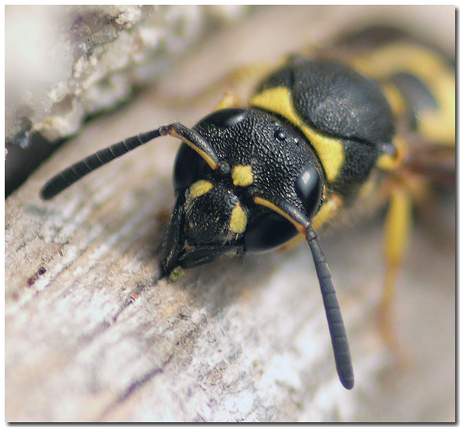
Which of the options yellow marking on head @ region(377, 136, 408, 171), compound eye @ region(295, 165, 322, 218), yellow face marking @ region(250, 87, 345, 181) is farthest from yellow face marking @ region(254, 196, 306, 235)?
yellow marking on head @ region(377, 136, 408, 171)

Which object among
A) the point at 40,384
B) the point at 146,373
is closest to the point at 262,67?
the point at 146,373

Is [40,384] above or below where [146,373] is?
above

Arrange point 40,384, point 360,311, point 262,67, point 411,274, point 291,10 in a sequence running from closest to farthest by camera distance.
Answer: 1. point 40,384
2. point 360,311
3. point 262,67
4. point 411,274
5. point 291,10

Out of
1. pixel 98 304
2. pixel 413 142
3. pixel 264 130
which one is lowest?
pixel 413 142

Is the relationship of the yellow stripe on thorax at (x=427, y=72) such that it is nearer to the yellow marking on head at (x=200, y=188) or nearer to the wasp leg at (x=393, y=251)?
the wasp leg at (x=393, y=251)

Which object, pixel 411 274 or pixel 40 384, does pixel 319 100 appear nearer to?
pixel 411 274

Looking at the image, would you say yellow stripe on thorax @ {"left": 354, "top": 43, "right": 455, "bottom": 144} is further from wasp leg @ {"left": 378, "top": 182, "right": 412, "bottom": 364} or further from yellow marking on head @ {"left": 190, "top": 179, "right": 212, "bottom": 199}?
yellow marking on head @ {"left": 190, "top": 179, "right": 212, "bottom": 199}

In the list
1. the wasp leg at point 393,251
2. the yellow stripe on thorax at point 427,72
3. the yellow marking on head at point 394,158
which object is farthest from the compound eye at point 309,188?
the yellow stripe on thorax at point 427,72

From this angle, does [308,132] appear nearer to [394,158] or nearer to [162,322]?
[394,158]
